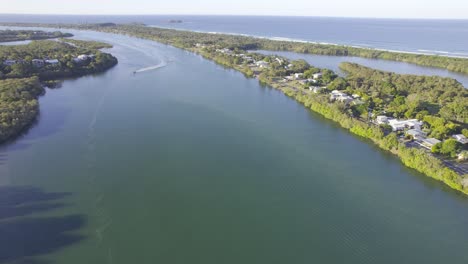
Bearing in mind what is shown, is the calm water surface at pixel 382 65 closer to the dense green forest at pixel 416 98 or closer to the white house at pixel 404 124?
the dense green forest at pixel 416 98

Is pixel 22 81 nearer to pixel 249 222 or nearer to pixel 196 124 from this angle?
pixel 196 124

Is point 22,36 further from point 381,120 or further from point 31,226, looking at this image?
point 381,120

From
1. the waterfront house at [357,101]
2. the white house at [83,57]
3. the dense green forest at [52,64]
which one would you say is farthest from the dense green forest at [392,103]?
the white house at [83,57]

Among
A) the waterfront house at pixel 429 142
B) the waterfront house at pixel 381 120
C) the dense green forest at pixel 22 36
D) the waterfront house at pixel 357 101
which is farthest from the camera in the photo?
the dense green forest at pixel 22 36

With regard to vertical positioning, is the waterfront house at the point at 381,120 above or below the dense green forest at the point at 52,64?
below

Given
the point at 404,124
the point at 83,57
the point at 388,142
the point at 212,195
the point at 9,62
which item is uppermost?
the point at 83,57

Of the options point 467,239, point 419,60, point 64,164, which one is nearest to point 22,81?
point 64,164

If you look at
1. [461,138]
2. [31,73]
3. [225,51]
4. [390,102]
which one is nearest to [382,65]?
[390,102]
